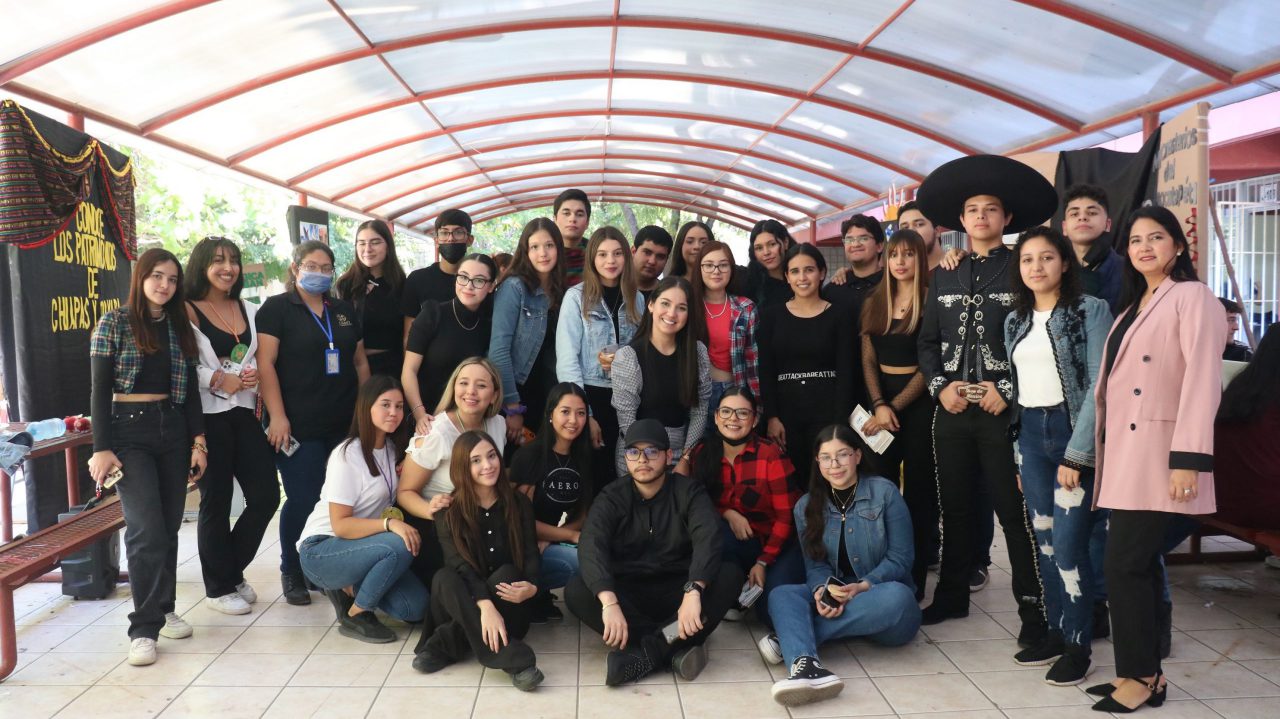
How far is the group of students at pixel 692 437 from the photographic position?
347 centimetres

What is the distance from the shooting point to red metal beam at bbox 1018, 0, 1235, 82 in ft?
18.9

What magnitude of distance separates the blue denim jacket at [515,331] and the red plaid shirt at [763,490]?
1.22 metres

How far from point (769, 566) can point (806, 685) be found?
92 cm

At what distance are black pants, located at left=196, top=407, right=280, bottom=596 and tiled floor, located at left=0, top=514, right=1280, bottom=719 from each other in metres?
0.28

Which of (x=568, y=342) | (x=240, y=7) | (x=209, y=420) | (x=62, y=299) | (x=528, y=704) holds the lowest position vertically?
(x=528, y=704)

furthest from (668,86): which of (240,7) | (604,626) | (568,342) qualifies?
(604,626)

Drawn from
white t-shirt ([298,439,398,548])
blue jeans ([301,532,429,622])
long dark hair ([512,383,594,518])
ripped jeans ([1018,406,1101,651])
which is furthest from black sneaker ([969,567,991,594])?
white t-shirt ([298,439,398,548])

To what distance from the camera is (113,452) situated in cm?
392

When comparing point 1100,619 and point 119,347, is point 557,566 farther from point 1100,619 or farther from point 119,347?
point 1100,619

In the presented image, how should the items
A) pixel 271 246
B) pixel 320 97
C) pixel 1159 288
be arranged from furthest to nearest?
pixel 271 246, pixel 320 97, pixel 1159 288

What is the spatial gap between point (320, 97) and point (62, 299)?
360 cm

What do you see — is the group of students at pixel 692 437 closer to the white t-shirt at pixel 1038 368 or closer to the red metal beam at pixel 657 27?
the white t-shirt at pixel 1038 368

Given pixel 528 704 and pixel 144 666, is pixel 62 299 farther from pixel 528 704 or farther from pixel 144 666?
pixel 528 704

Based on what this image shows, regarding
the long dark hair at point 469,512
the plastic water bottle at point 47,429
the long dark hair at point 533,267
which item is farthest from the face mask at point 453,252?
the plastic water bottle at point 47,429
